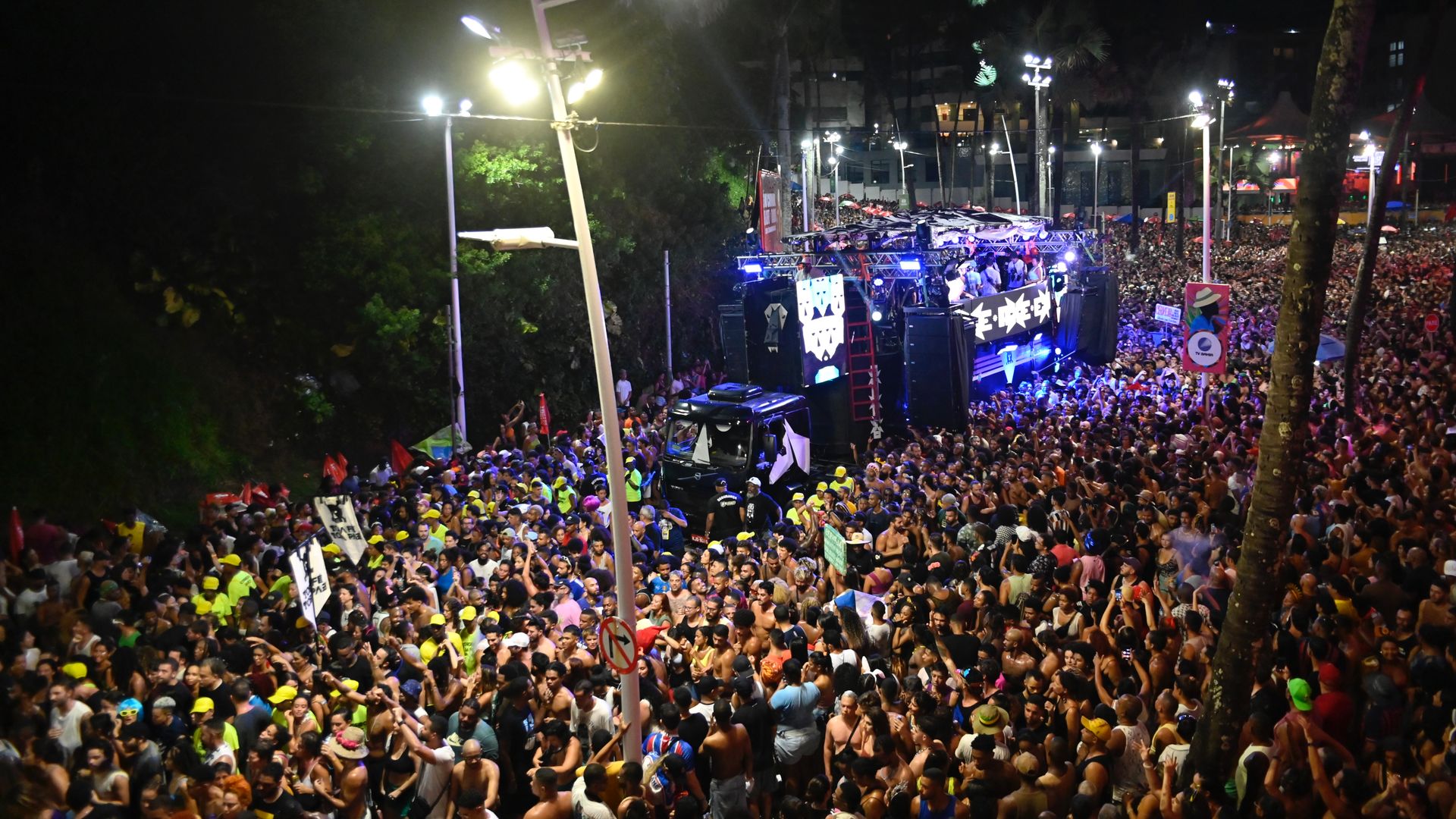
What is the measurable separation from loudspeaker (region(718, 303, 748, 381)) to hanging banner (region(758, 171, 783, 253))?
1857 mm

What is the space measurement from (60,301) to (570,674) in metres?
14.8

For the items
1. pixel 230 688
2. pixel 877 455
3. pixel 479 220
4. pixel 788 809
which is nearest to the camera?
pixel 788 809

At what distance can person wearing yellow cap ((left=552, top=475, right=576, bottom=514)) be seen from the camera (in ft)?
50.5

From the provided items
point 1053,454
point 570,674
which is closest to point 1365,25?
point 570,674

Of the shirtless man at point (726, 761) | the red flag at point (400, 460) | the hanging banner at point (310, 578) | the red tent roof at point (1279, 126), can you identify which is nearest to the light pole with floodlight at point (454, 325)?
the red flag at point (400, 460)

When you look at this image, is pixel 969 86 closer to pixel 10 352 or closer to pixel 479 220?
pixel 479 220

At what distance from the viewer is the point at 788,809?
243 inches

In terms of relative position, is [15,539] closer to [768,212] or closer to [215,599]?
[215,599]

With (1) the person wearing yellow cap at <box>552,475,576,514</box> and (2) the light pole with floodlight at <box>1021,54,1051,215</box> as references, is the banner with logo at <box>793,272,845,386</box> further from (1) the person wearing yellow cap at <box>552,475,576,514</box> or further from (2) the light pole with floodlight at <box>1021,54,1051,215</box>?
(2) the light pole with floodlight at <box>1021,54,1051,215</box>

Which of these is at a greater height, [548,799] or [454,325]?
[454,325]

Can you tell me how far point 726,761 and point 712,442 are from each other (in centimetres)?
964

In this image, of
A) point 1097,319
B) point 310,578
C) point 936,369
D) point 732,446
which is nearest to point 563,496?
point 732,446

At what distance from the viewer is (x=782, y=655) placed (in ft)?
28.0

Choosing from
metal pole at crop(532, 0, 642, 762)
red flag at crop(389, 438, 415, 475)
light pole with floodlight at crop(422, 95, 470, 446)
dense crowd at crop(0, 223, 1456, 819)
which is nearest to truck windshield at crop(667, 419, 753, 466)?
dense crowd at crop(0, 223, 1456, 819)
